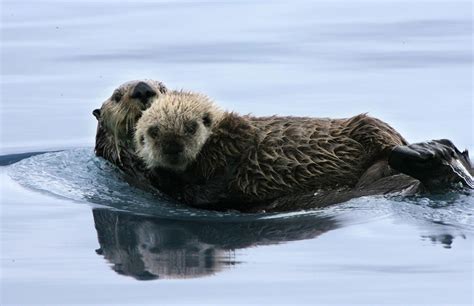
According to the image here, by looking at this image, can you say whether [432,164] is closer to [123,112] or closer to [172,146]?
[172,146]

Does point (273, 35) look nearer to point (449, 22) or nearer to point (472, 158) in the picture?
point (449, 22)

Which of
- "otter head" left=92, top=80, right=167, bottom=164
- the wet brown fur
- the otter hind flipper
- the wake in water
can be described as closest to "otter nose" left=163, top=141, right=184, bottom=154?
the wet brown fur

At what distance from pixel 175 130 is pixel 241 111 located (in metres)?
3.11

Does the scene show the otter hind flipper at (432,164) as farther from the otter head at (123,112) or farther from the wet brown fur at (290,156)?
the otter head at (123,112)

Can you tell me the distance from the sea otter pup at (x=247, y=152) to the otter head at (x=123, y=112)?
0.28 m

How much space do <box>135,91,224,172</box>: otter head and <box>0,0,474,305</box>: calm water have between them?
0.37 metres

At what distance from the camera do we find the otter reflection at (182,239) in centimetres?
705

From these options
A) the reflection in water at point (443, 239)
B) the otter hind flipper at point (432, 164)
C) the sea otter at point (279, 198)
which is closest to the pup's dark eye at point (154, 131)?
the sea otter at point (279, 198)

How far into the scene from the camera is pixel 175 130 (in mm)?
8227

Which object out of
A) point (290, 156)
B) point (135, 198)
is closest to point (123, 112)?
point (135, 198)

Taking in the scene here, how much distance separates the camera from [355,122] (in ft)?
27.9

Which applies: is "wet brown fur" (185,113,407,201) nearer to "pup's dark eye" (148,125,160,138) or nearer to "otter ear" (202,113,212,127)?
"otter ear" (202,113,212,127)

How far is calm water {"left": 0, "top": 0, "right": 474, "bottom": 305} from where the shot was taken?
6.70 metres

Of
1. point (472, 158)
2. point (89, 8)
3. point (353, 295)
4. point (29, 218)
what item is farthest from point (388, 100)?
point (89, 8)
